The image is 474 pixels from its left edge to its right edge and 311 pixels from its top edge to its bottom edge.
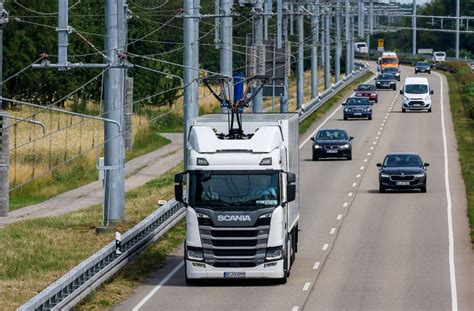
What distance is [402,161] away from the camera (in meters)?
51.2

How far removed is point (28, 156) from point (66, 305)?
1517 inches

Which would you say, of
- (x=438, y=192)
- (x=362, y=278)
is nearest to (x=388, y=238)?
(x=362, y=278)

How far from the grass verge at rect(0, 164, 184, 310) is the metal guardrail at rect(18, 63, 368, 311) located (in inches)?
10.2

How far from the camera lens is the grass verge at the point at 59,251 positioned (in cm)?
2809

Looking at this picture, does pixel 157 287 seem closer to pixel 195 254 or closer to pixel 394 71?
pixel 195 254

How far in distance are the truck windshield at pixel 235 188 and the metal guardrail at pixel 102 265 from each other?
7.32 feet

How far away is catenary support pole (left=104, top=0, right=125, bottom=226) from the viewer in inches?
1455

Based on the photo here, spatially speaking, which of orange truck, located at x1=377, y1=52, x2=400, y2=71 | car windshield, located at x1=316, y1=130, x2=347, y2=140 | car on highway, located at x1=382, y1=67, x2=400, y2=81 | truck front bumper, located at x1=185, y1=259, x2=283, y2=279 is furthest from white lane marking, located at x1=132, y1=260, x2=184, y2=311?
orange truck, located at x1=377, y1=52, x2=400, y2=71

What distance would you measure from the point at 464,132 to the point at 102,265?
163 ft

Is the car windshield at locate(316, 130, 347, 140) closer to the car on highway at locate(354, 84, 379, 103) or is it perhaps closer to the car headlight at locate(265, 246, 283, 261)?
the car headlight at locate(265, 246, 283, 261)

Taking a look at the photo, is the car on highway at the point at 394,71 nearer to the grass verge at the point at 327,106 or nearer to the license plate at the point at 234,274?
the grass verge at the point at 327,106

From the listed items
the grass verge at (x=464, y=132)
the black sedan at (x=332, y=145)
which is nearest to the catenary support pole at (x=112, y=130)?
the grass verge at (x=464, y=132)

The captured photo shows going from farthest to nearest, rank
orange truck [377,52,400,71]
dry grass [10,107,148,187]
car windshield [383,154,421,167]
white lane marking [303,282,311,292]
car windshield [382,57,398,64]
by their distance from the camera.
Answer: car windshield [382,57,398,64], orange truck [377,52,400,71], dry grass [10,107,148,187], car windshield [383,154,421,167], white lane marking [303,282,311,292]

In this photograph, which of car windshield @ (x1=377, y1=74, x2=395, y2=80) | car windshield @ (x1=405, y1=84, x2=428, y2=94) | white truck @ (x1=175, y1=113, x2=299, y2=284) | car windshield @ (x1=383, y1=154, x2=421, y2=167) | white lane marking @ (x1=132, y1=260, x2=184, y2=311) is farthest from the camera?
car windshield @ (x1=377, y1=74, x2=395, y2=80)
